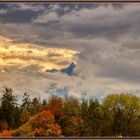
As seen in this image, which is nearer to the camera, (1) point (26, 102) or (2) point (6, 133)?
(2) point (6, 133)

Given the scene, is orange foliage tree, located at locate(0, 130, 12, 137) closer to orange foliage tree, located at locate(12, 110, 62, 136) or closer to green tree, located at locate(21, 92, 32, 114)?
orange foliage tree, located at locate(12, 110, 62, 136)

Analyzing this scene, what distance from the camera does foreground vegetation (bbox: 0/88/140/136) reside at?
2.17 meters

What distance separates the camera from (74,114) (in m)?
2.23

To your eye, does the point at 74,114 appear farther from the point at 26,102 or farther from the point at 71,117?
the point at 26,102

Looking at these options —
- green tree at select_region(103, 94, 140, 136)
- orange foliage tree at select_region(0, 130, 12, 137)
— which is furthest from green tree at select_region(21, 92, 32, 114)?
green tree at select_region(103, 94, 140, 136)

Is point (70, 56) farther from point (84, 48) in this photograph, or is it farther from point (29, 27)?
point (29, 27)

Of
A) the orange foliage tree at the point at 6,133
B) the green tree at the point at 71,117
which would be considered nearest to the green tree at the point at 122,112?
the green tree at the point at 71,117

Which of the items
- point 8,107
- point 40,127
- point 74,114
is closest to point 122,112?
point 74,114

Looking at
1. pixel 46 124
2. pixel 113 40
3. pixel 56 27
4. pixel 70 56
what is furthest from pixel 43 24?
pixel 46 124

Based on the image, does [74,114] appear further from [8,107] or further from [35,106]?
[8,107]

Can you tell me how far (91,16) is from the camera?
7.50ft

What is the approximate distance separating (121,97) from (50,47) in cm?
51

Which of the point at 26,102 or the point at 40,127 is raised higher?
the point at 26,102

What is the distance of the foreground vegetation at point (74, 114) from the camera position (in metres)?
2.17
